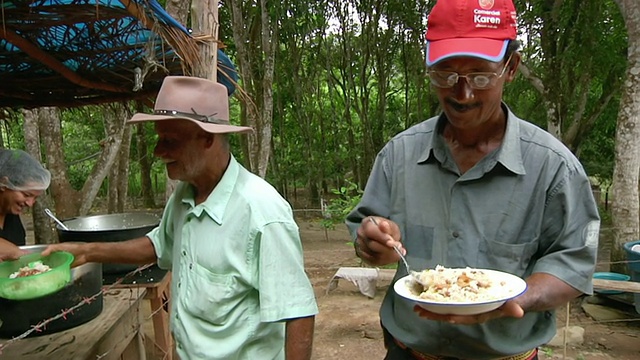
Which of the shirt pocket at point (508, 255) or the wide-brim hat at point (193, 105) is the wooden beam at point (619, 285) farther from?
the wide-brim hat at point (193, 105)

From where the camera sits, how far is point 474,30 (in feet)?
4.52

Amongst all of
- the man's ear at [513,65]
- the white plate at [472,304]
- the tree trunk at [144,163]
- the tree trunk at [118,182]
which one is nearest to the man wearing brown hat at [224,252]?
the white plate at [472,304]

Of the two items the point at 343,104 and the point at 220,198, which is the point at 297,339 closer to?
the point at 220,198

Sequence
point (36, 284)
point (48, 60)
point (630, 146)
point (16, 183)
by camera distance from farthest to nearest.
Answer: point (630, 146)
point (48, 60)
point (16, 183)
point (36, 284)

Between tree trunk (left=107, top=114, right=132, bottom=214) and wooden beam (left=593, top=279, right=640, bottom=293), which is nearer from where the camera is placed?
wooden beam (left=593, top=279, right=640, bottom=293)

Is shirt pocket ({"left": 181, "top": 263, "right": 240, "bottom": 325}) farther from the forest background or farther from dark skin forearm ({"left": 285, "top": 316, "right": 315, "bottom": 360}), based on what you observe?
the forest background

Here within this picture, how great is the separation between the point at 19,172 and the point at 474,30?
276 cm

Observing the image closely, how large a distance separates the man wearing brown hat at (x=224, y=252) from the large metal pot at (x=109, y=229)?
125cm

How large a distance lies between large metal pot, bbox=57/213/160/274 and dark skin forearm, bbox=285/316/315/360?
1.69m

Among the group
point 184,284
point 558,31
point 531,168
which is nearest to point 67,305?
point 184,284

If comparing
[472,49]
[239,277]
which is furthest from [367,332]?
[472,49]

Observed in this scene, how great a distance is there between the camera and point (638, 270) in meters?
4.65

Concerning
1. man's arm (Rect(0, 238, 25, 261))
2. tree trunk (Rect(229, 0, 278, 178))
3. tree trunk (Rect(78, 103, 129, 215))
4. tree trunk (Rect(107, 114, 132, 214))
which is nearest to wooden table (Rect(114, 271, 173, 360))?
man's arm (Rect(0, 238, 25, 261))

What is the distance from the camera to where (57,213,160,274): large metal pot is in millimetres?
2924
